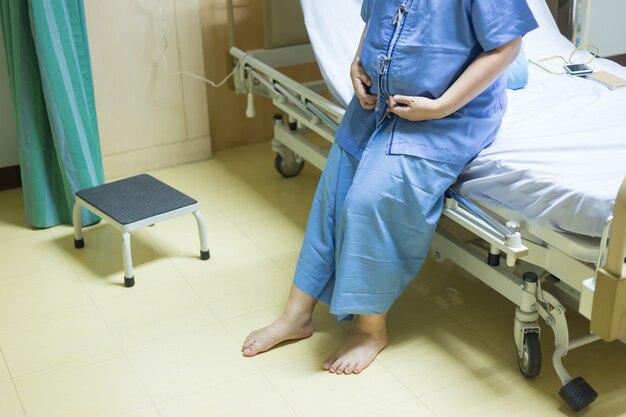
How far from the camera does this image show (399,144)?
2.14m

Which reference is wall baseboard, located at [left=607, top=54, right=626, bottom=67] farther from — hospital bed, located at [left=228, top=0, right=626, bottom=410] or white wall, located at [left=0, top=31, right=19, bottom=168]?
white wall, located at [left=0, top=31, right=19, bottom=168]

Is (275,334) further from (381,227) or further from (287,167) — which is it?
(287,167)

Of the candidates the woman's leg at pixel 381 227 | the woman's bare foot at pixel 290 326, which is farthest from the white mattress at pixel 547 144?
the woman's bare foot at pixel 290 326

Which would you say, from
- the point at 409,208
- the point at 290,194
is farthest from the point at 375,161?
the point at 290,194

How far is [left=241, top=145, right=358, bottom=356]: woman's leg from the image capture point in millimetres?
2271

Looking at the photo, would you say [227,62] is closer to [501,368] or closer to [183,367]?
[183,367]

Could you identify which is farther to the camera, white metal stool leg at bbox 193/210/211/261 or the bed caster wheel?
white metal stool leg at bbox 193/210/211/261

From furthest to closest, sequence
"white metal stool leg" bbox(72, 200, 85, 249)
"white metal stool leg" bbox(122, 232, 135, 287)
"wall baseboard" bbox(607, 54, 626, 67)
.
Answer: "wall baseboard" bbox(607, 54, 626, 67) < "white metal stool leg" bbox(72, 200, 85, 249) < "white metal stool leg" bbox(122, 232, 135, 287)

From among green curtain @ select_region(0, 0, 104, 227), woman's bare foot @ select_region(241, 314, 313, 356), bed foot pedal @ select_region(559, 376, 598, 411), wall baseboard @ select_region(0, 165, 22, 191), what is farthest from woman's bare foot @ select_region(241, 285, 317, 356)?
wall baseboard @ select_region(0, 165, 22, 191)

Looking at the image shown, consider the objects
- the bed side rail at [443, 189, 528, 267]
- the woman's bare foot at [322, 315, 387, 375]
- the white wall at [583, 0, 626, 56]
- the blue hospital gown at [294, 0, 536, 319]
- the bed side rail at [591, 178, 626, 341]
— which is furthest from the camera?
the white wall at [583, 0, 626, 56]

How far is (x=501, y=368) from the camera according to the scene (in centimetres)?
219

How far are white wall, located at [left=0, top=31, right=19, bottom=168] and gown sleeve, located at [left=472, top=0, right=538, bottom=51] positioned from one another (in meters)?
1.98

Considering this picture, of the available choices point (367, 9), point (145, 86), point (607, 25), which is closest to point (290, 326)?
point (367, 9)

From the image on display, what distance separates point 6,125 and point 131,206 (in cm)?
98
